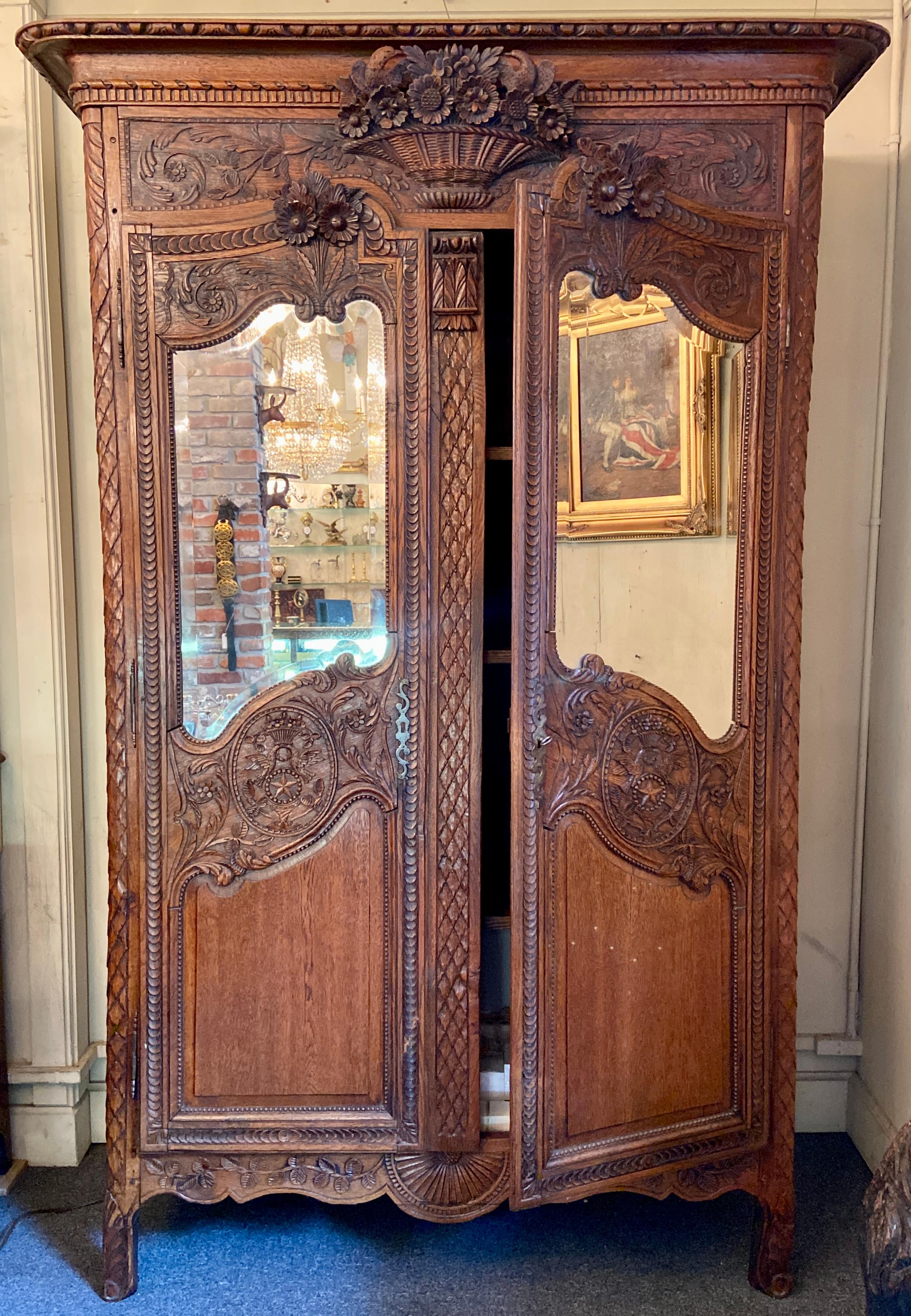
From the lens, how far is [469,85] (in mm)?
1729

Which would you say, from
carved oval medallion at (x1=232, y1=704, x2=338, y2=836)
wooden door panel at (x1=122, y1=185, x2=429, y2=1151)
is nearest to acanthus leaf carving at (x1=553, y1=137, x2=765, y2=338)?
wooden door panel at (x1=122, y1=185, x2=429, y2=1151)

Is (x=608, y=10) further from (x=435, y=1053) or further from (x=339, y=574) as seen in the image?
(x=435, y=1053)

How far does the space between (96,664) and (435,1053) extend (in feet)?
4.47

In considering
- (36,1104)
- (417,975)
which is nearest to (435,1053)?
(417,975)

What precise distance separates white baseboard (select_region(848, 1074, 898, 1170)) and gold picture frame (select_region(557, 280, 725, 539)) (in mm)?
1620

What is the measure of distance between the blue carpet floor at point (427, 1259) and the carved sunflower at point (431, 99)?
2363 mm

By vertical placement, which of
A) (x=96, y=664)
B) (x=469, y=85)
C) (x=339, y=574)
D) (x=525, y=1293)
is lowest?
(x=525, y=1293)

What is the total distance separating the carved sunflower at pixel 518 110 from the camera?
→ 68.5 inches

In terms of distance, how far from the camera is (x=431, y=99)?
1734 mm

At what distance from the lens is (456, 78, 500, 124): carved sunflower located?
5.67 feet

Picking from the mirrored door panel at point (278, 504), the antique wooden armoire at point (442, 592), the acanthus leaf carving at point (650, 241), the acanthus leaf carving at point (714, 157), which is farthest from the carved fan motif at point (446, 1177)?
the acanthus leaf carving at point (714, 157)

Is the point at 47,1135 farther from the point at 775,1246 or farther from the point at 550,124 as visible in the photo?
the point at 550,124

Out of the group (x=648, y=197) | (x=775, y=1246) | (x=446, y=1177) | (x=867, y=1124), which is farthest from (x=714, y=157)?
(x=867, y=1124)

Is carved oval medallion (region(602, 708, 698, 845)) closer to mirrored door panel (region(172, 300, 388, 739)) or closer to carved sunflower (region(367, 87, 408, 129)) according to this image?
mirrored door panel (region(172, 300, 388, 739))
